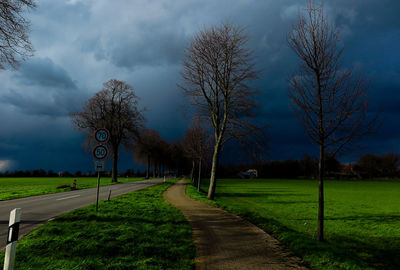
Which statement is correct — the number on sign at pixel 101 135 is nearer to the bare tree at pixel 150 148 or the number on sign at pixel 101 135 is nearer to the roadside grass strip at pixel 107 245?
the roadside grass strip at pixel 107 245

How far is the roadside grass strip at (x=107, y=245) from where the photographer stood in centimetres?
516

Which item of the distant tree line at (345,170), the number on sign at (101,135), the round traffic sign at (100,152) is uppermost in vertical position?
the number on sign at (101,135)

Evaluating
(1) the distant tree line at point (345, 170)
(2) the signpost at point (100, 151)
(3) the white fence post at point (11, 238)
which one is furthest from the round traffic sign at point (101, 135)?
(1) the distant tree line at point (345, 170)

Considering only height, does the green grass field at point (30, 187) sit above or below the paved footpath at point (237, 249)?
below

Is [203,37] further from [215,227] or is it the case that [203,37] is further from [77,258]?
[77,258]

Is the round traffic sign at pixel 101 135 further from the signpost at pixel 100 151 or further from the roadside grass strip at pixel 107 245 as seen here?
the roadside grass strip at pixel 107 245

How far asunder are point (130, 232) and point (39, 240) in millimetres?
2274

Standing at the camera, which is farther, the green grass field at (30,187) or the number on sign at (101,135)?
the green grass field at (30,187)

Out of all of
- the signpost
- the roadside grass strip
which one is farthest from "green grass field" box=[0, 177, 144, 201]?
the roadside grass strip

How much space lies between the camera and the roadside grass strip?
16.9 ft

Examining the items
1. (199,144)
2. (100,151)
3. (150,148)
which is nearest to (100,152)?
(100,151)

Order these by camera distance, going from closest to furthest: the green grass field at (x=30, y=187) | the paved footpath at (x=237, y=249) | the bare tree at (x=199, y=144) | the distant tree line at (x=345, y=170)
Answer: the paved footpath at (x=237, y=249) < the green grass field at (x=30, y=187) < the bare tree at (x=199, y=144) < the distant tree line at (x=345, y=170)

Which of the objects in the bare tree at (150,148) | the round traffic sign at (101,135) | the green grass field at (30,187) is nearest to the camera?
the round traffic sign at (101,135)

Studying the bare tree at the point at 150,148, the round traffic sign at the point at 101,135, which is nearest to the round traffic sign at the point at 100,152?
the round traffic sign at the point at 101,135
